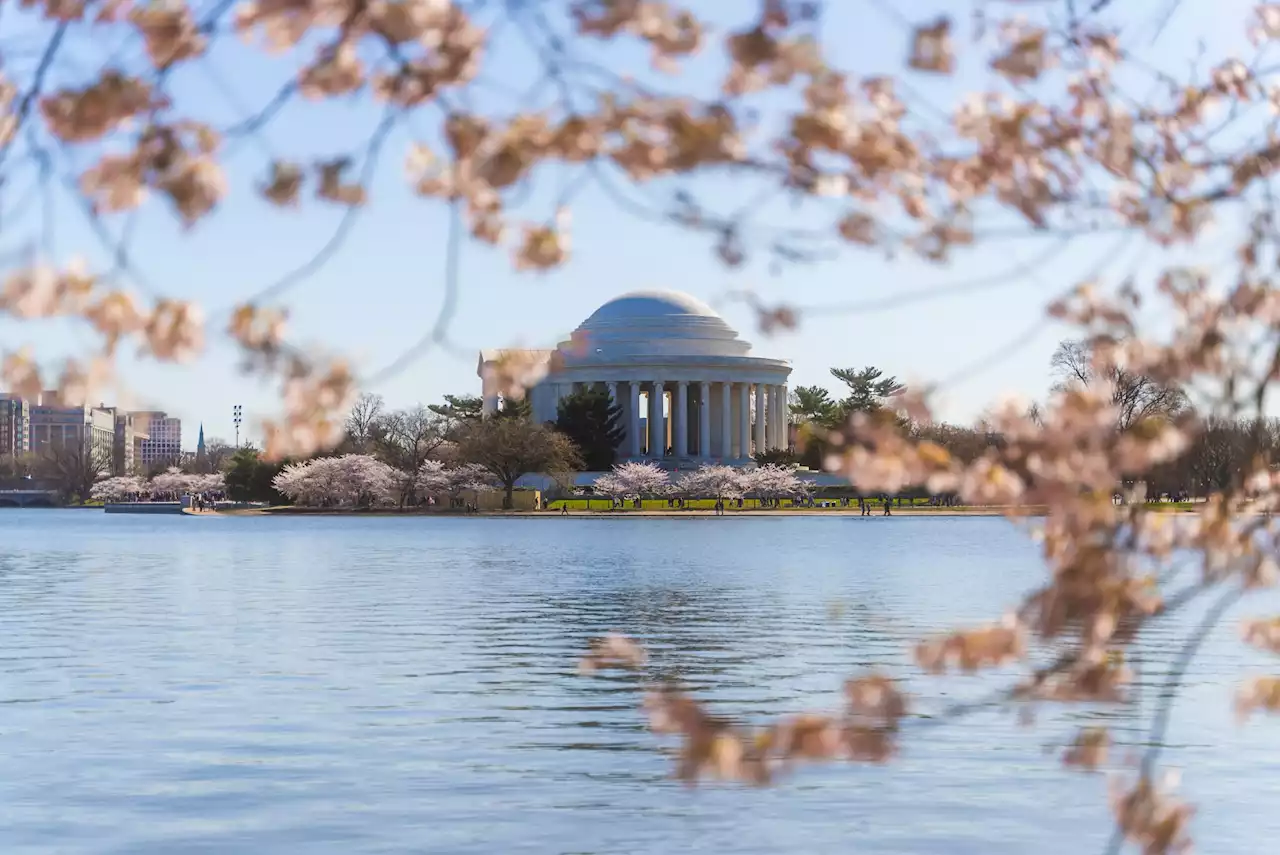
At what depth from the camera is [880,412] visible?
5.05 m

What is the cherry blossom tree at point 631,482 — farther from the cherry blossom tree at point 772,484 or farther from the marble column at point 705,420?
the marble column at point 705,420

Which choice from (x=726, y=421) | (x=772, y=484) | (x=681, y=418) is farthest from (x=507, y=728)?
(x=681, y=418)

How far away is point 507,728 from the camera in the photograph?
51.1ft

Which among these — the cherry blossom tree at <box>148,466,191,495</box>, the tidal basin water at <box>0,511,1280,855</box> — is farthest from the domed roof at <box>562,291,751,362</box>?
the tidal basin water at <box>0,511,1280,855</box>

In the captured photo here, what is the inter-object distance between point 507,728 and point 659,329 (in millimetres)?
106099

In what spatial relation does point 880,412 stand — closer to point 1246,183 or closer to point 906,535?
point 1246,183

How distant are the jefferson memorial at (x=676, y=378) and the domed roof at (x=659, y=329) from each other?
72 mm

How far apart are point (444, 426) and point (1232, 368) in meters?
123

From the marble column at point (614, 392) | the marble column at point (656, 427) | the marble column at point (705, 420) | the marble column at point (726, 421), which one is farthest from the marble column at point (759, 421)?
the marble column at point (614, 392)

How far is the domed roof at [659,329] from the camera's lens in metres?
120

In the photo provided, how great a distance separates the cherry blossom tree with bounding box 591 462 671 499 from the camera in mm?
101500

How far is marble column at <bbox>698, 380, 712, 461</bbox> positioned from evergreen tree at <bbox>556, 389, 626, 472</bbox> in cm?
1093

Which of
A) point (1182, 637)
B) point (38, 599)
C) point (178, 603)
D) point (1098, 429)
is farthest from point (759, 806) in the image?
point (38, 599)

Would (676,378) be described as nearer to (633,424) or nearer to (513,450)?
(633,424)
